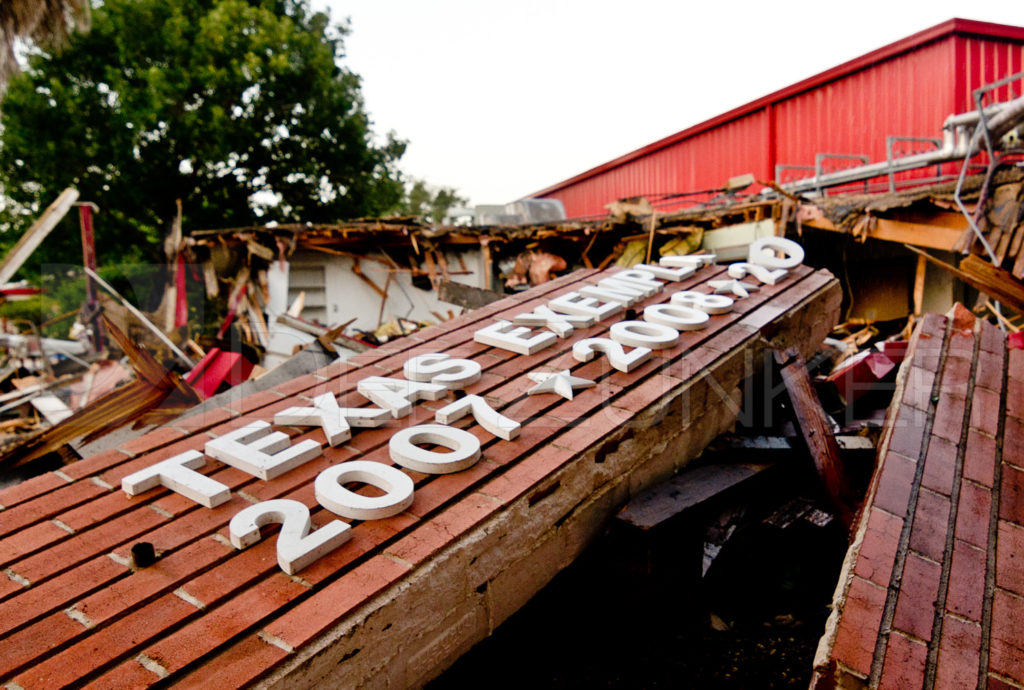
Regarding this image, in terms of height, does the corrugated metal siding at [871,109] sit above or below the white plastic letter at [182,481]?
above

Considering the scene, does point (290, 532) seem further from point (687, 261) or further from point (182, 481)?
point (687, 261)

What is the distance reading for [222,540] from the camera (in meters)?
2.30

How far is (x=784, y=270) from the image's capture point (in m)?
5.06

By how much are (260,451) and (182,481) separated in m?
0.35

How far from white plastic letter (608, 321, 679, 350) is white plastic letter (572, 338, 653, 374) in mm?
62

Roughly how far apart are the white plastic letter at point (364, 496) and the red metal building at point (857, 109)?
11634mm

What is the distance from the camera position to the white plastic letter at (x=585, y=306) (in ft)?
14.0

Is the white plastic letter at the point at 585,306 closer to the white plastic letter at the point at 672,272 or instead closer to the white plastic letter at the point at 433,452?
the white plastic letter at the point at 672,272

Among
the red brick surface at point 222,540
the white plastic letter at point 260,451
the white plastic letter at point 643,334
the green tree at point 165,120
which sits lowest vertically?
the red brick surface at point 222,540

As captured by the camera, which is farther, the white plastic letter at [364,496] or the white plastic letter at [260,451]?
the white plastic letter at [260,451]

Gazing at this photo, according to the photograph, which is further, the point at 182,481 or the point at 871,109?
the point at 871,109

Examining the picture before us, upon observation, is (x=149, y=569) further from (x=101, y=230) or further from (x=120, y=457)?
(x=101, y=230)

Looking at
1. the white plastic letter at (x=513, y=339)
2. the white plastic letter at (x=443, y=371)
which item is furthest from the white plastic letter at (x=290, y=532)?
the white plastic letter at (x=513, y=339)

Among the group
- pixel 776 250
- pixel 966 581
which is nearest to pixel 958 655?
pixel 966 581
